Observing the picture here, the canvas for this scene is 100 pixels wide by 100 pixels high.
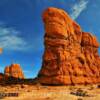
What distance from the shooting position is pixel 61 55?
3127 inches

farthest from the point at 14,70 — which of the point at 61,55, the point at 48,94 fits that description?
the point at 48,94

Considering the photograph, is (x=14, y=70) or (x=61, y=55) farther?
(x=14, y=70)

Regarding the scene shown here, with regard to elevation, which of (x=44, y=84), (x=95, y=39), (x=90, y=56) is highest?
(x=95, y=39)

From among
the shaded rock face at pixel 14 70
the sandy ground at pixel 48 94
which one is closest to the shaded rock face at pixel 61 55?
the sandy ground at pixel 48 94

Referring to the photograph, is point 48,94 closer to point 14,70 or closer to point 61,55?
point 61,55

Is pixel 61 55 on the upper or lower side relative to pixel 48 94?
upper

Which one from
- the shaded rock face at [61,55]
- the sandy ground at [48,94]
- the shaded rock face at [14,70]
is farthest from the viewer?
the shaded rock face at [14,70]

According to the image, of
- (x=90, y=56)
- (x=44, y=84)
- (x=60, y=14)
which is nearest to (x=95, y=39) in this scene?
(x=90, y=56)

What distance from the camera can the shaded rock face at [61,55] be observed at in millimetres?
78562

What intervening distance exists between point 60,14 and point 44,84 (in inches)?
808

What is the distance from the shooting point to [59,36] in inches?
3162

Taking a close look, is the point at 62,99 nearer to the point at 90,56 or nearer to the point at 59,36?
the point at 59,36

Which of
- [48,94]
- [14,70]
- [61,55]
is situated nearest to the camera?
[48,94]

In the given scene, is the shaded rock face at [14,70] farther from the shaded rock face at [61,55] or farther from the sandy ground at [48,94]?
the sandy ground at [48,94]
